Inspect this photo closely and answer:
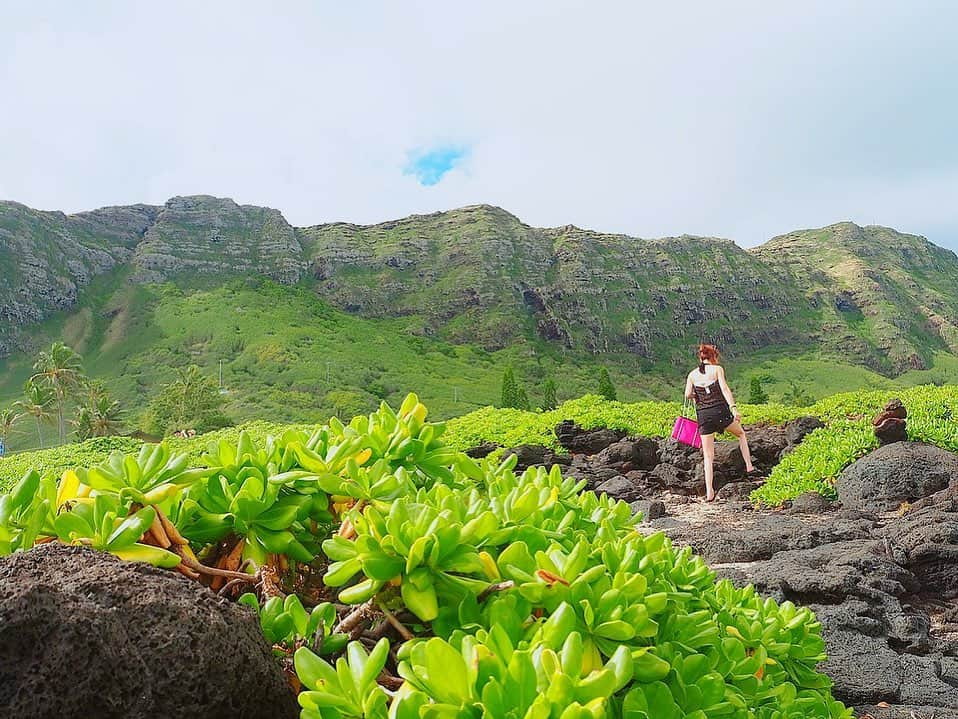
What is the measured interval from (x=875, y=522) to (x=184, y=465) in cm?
583

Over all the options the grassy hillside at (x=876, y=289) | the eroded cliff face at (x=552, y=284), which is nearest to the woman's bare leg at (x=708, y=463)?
the eroded cliff face at (x=552, y=284)

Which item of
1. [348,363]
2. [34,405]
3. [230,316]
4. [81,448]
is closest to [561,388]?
[348,363]

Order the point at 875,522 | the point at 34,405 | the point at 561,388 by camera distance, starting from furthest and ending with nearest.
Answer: the point at 561,388 → the point at 34,405 → the point at 875,522

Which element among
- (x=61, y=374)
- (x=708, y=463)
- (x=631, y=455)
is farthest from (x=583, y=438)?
(x=61, y=374)

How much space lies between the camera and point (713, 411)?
839 centimetres

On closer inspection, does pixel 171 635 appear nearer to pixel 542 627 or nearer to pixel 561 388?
pixel 542 627

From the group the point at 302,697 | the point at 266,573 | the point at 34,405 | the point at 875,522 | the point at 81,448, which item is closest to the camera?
the point at 302,697

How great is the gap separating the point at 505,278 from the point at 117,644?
373 feet

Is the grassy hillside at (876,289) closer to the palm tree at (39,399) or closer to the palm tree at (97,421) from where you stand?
the palm tree at (97,421)

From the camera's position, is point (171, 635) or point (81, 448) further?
point (81, 448)

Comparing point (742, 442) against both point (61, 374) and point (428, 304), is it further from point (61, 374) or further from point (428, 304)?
point (428, 304)

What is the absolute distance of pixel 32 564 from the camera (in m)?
1.03

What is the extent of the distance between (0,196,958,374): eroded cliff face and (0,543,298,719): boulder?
98402mm

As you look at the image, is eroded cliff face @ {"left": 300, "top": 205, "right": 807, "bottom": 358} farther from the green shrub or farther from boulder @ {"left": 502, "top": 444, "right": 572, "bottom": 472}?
the green shrub
